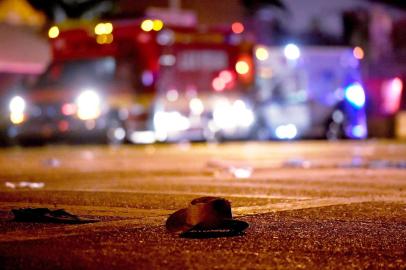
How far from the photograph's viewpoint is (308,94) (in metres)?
28.9

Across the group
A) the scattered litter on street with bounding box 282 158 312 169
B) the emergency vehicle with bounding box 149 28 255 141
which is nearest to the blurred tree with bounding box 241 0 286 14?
the emergency vehicle with bounding box 149 28 255 141

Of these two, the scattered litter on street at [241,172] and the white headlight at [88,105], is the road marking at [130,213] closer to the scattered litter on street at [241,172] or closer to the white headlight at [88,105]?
the scattered litter on street at [241,172]

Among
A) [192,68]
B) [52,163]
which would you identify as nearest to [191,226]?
[52,163]

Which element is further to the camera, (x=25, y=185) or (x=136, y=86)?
Result: (x=136, y=86)

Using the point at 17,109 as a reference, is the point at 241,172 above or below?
below

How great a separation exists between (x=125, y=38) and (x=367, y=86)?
28.4 ft

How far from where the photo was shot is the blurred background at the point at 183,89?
25641mm

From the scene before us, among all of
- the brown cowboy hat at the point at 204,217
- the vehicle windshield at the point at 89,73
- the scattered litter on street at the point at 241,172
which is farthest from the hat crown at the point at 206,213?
the vehicle windshield at the point at 89,73

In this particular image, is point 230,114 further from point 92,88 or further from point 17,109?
point 17,109

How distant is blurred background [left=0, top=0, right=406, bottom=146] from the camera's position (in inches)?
1009

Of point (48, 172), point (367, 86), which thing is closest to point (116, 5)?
point (367, 86)

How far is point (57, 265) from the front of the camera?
18.9 ft

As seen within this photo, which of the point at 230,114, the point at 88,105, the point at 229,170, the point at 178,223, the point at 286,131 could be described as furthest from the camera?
the point at 286,131

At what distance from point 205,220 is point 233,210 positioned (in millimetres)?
1764
